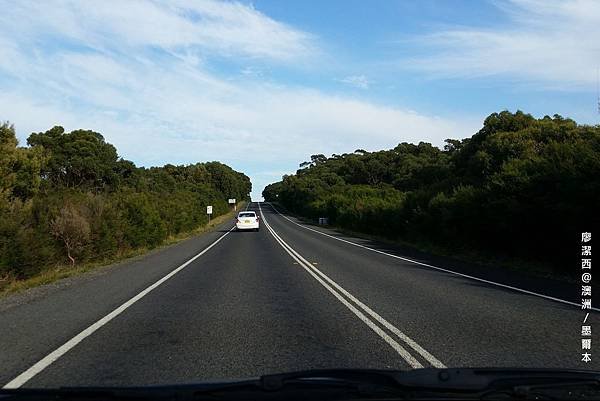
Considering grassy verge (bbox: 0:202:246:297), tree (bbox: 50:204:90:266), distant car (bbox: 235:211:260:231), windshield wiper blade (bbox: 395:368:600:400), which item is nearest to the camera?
windshield wiper blade (bbox: 395:368:600:400)

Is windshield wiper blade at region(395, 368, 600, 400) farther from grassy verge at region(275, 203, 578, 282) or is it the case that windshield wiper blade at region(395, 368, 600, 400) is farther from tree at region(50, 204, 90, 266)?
tree at region(50, 204, 90, 266)

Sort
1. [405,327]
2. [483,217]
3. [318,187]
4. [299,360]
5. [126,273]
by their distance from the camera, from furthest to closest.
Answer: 1. [318,187]
2. [483,217]
3. [126,273]
4. [405,327]
5. [299,360]

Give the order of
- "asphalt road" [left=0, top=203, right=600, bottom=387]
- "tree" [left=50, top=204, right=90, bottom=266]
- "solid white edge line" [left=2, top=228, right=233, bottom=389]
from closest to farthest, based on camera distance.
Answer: "solid white edge line" [left=2, top=228, right=233, bottom=389], "asphalt road" [left=0, top=203, right=600, bottom=387], "tree" [left=50, top=204, right=90, bottom=266]

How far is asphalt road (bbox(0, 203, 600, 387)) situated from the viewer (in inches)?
240

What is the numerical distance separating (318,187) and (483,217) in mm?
85726

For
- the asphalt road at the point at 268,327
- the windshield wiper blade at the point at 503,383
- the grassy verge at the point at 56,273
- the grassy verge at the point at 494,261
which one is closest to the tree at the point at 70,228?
the grassy verge at the point at 56,273

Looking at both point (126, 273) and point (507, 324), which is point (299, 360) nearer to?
point (507, 324)

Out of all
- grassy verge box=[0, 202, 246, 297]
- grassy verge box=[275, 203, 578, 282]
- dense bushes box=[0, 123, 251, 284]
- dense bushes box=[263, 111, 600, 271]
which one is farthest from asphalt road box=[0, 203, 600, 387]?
dense bushes box=[263, 111, 600, 271]

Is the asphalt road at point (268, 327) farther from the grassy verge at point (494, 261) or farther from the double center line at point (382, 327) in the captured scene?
the grassy verge at point (494, 261)

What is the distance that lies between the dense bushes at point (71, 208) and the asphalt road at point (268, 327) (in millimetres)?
2912

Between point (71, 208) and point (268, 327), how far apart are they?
14600mm

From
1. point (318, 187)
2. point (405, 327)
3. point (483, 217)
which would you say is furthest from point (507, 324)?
point (318, 187)

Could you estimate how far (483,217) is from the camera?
76.0ft

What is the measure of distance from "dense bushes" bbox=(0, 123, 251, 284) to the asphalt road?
2912 mm
